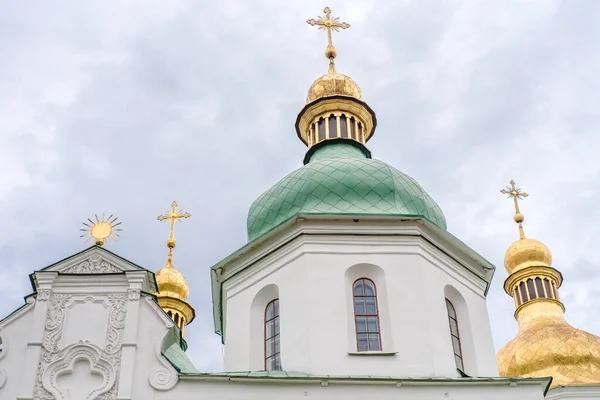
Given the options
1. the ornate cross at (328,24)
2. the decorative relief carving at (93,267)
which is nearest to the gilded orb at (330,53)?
Answer: the ornate cross at (328,24)

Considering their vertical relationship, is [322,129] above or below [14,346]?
above

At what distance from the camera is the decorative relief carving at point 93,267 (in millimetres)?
19266

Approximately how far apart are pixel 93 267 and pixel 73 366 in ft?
7.20

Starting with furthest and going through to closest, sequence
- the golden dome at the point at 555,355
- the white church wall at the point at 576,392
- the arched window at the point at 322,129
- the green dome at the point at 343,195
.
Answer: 1. the golden dome at the point at 555,355
2. the white church wall at the point at 576,392
3. the arched window at the point at 322,129
4. the green dome at the point at 343,195

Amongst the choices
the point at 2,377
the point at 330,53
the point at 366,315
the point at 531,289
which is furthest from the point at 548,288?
the point at 2,377

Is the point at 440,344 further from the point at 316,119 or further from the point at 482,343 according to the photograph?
the point at 316,119

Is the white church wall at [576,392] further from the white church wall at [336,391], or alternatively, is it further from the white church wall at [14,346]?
the white church wall at [14,346]

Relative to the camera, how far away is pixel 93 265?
19.4 meters

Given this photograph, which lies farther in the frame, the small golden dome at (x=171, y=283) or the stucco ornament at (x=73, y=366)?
the small golden dome at (x=171, y=283)

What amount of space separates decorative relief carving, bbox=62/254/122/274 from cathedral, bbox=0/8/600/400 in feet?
0.08

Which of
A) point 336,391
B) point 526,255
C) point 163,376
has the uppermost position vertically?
point 526,255

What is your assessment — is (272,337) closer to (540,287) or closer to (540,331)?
(540,331)

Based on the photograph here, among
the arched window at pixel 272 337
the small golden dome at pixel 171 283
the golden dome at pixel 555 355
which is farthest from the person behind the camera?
the small golden dome at pixel 171 283

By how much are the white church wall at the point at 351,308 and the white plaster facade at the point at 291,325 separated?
3 cm
